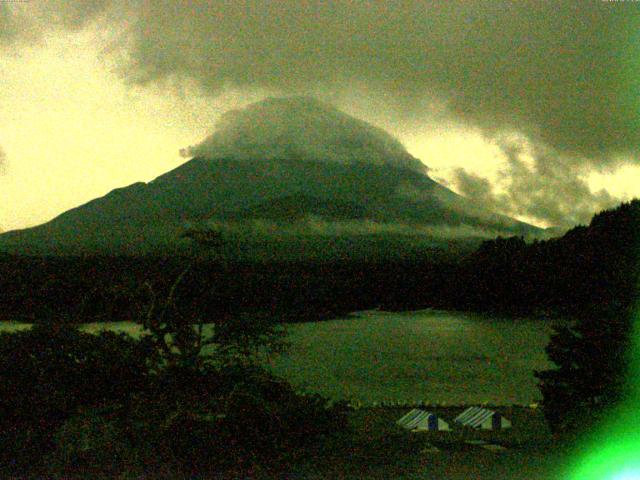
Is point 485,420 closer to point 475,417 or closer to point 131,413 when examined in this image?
point 475,417

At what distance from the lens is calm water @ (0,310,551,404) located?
55.9ft

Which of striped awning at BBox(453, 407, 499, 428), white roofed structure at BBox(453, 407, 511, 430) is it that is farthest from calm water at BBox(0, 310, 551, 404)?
white roofed structure at BBox(453, 407, 511, 430)

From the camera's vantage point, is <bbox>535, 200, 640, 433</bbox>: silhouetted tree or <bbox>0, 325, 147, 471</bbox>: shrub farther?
<bbox>535, 200, 640, 433</bbox>: silhouetted tree

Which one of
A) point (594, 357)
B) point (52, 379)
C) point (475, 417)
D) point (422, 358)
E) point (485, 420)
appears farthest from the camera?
point (422, 358)

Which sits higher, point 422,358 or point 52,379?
point 52,379

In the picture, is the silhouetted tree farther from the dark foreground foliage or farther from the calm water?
the calm water

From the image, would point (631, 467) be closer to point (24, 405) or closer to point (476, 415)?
point (476, 415)

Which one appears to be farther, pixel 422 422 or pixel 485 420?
pixel 485 420

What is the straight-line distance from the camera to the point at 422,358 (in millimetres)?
21000

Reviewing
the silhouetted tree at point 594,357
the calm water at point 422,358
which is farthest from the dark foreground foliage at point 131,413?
the calm water at point 422,358

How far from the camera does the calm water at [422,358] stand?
17031mm

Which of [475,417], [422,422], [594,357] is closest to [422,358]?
[475,417]

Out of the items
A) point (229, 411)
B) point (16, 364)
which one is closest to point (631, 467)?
point (229, 411)

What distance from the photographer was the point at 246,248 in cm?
853
